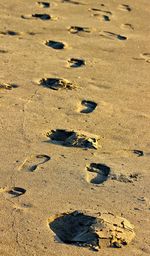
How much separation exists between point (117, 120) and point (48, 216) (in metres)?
1.51

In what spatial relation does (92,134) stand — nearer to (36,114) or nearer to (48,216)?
(36,114)

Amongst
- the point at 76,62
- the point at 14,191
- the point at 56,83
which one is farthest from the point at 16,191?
the point at 76,62

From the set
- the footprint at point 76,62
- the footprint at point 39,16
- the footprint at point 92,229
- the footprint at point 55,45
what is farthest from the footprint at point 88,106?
the footprint at point 39,16

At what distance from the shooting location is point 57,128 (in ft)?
16.0

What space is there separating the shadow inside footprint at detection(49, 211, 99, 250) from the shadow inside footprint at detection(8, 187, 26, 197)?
319 mm

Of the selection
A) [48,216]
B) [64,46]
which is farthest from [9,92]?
[48,216]

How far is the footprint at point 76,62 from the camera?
614cm

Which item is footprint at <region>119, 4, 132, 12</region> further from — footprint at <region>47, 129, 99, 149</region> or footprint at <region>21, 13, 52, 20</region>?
footprint at <region>47, 129, 99, 149</region>

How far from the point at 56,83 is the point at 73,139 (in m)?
1.04

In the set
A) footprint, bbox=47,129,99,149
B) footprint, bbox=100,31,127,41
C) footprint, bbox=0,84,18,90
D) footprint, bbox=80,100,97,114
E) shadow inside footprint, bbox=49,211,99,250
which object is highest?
shadow inside footprint, bbox=49,211,99,250

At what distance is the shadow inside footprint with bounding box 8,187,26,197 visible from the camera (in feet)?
13.1

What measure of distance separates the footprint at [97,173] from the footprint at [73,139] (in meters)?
0.27

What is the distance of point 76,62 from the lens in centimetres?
623

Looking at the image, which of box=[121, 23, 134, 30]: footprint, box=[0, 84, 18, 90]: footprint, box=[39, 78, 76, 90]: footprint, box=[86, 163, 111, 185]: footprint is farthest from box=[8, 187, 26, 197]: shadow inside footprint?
box=[121, 23, 134, 30]: footprint
